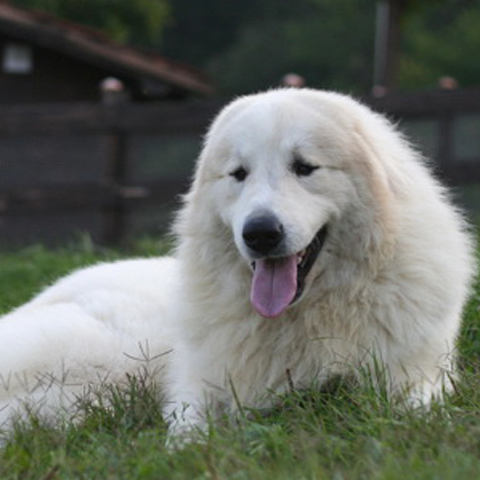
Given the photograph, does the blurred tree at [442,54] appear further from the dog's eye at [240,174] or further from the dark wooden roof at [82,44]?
the dog's eye at [240,174]

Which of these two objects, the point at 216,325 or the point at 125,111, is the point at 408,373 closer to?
the point at 216,325

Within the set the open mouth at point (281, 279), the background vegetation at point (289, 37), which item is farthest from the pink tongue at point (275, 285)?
the background vegetation at point (289, 37)

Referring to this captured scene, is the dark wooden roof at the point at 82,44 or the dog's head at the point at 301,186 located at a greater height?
the dog's head at the point at 301,186

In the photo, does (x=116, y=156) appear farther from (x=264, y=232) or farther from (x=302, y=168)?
(x=264, y=232)

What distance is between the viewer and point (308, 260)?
14.1ft

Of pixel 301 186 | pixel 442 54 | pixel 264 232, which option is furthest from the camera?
pixel 442 54

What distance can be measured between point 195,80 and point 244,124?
53.4 ft

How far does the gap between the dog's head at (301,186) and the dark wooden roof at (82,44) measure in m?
14.5

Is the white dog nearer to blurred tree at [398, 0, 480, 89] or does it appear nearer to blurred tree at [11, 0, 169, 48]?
blurred tree at [11, 0, 169, 48]

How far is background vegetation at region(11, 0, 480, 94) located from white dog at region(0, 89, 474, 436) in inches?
1421

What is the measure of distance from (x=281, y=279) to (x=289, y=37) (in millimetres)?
48619

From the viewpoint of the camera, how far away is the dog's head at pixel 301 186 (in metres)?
4.18

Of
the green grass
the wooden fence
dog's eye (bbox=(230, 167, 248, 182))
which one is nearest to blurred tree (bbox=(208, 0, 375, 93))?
the wooden fence

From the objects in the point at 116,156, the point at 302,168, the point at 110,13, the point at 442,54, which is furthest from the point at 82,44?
the point at 442,54
